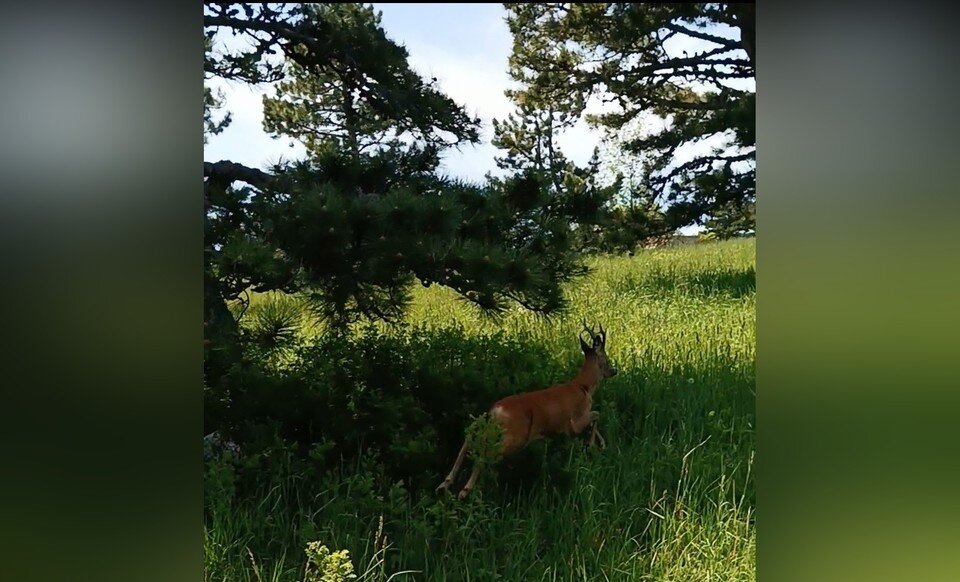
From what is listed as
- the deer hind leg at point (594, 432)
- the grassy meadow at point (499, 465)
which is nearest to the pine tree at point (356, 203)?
the grassy meadow at point (499, 465)

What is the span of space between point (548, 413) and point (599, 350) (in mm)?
239

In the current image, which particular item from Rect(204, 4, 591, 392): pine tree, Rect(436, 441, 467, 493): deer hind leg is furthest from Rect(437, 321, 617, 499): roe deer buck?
Rect(204, 4, 591, 392): pine tree

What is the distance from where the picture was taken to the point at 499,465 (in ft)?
6.12

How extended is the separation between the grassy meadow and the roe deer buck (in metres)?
0.03

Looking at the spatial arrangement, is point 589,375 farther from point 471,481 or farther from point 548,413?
point 471,481

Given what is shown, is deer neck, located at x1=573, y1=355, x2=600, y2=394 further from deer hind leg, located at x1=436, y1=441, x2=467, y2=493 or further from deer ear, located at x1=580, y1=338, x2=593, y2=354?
deer hind leg, located at x1=436, y1=441, x2=467, y2=493

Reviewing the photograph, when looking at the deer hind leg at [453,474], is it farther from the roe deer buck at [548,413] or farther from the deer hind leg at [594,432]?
the deer hind leg at [594,432]

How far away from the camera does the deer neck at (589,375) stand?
1.94m

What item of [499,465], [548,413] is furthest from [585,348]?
[499,465]

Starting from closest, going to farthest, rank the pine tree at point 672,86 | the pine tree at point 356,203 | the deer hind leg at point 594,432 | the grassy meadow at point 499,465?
the pine tree at point 356,203, the grassy meadow at point 499,465, the deer hind leg at point 594,432, the pine tree at point 672,86

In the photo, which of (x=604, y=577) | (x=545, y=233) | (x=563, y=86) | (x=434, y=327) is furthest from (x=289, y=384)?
(x=563, y=86)

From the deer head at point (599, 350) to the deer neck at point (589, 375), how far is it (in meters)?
0.01

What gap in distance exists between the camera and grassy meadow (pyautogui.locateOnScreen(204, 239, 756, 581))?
1.79 metres
